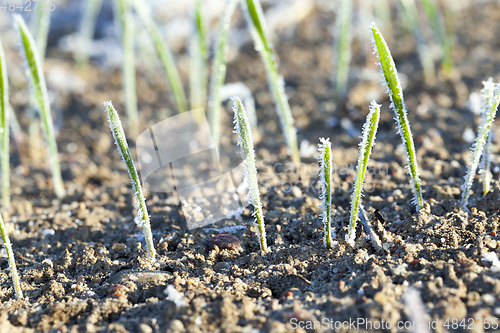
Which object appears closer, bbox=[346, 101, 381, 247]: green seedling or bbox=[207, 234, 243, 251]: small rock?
bbox=[346, 101, 381, 247]: green seedling

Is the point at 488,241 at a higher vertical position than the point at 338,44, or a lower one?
lower

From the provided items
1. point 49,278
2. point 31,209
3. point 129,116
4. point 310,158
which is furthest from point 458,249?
point 129,116

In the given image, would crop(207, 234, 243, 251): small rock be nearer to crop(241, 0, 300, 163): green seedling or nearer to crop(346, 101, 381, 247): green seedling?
crop(346, 101, 381, 247): green seedling

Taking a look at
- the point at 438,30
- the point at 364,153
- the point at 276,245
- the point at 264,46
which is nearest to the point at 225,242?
the point at 276,245

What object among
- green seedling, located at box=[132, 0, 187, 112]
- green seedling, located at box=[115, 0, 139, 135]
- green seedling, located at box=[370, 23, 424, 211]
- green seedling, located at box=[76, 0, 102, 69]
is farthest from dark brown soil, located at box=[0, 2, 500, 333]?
green seedling, located at box=[76, 0, 102, 69]

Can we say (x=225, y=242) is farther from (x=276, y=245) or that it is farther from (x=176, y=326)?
(x=176, y=326)

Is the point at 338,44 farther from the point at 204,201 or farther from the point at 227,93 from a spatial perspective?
the point at 204,201
